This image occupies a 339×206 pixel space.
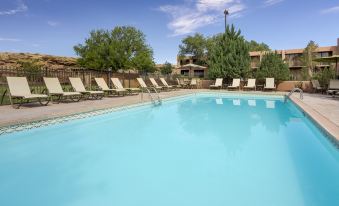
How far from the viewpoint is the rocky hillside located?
40.9 meters

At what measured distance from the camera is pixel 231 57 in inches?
810

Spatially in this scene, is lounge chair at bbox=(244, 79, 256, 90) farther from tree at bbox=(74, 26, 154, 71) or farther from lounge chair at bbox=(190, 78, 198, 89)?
tree at bbox=(74, 26, 154, 71)

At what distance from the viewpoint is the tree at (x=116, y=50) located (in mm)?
31219

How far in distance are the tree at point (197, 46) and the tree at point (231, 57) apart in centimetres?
3138

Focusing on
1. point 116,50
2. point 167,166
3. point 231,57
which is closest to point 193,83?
point 231,57

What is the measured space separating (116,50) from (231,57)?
15.2 meters

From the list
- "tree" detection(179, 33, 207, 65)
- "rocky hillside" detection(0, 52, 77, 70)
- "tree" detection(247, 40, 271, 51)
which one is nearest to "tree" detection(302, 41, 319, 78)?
"tree" detection(247, 40, 271, 51)

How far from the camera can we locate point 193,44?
54.0 m

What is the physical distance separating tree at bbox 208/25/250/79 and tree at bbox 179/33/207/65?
31.4 metres

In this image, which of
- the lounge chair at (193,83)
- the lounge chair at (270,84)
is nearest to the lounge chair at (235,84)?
the lounge chair at (270,84)

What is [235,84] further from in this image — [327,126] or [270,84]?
[327,126]

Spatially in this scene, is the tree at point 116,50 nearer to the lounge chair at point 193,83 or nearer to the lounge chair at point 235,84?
the lounge chair at point 193,83

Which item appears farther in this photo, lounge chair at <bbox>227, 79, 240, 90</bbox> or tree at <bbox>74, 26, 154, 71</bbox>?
tree at <bbox>74, 26, 154, 71</bbox>

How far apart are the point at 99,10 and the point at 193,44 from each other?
103 ft
